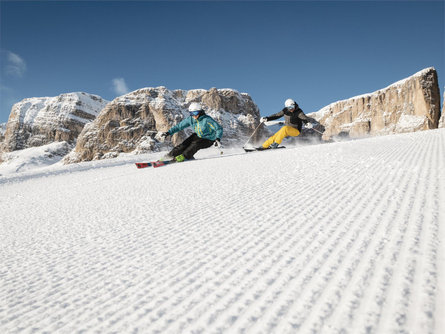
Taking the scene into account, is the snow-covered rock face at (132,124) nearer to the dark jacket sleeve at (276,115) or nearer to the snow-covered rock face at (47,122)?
the dark jacket sleeve at (276,115)

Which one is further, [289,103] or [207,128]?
[289,103]

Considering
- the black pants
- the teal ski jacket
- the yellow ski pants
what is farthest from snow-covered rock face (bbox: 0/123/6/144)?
the yellow ski pants

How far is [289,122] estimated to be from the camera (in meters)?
8.00

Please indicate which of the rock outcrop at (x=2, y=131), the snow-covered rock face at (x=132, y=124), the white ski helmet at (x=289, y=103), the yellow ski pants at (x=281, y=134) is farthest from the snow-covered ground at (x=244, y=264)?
the rock outcrop at (x=2, y=131)

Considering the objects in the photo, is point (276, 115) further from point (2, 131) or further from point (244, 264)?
point (2, 131)

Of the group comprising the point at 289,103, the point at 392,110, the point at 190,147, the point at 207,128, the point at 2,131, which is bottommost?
the point at 190,147

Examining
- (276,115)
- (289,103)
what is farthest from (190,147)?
(289,103)

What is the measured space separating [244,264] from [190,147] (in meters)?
5.67

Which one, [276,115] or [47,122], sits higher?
[47,122]

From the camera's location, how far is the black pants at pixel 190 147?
664 cm

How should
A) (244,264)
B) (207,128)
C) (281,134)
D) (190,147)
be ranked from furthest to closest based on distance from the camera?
(281,134), (190,147), (207,128), (244,264)

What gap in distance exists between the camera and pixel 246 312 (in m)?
0.86

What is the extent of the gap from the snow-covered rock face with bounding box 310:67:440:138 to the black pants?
54.0 metres

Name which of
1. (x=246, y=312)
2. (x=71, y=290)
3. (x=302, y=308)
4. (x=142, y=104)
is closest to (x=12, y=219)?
(x=71, y=290)
